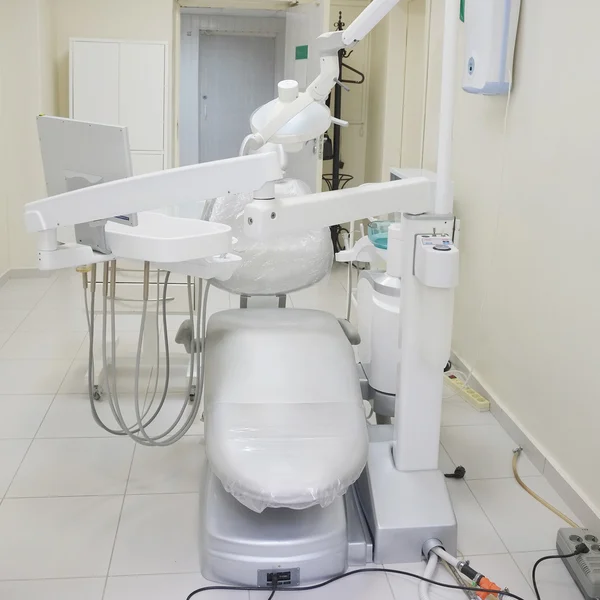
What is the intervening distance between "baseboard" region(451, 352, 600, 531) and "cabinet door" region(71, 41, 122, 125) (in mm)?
3368

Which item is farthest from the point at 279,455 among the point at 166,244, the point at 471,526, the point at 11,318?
the point at 11,318

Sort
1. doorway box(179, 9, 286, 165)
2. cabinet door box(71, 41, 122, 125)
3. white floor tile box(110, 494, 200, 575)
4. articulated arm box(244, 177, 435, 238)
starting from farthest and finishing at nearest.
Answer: doorway box(179, 9, 286, 165), cabinet door box(71, 41, 122, 125), white floor tile box(110, 494, 200, 575), articulated arm box(244, 177, 435, 238)

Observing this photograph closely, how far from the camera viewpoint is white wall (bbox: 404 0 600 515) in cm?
239

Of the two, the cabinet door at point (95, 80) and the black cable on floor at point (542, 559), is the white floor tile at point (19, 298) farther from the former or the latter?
the black cable on floor at point (542, 559)

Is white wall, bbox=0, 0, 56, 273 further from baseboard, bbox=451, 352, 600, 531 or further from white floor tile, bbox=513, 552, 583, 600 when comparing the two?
white floor tile, bbox=513, 552, 583, 600

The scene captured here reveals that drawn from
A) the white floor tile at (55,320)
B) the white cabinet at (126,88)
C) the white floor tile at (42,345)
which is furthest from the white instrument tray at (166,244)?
the white cabinet at (126,88)

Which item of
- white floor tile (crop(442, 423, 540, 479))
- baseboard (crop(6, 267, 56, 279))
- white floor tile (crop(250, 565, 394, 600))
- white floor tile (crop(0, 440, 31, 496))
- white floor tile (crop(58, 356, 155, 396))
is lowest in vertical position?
white floor tile (crop(250, 565, 394, 600))

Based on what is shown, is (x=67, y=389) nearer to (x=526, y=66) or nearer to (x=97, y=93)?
(x=526, y=66)

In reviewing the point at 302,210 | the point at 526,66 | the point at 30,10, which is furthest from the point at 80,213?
the point at 30,10

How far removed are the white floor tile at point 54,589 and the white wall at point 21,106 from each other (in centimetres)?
345

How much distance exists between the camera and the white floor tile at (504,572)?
6.78 feet

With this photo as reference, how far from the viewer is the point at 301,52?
18.5 ft

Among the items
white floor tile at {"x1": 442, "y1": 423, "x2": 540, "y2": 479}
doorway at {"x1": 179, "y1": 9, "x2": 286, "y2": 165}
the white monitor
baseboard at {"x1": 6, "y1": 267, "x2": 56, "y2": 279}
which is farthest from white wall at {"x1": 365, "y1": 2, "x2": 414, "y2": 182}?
the white monitor

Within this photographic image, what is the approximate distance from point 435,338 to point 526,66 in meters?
1.34
